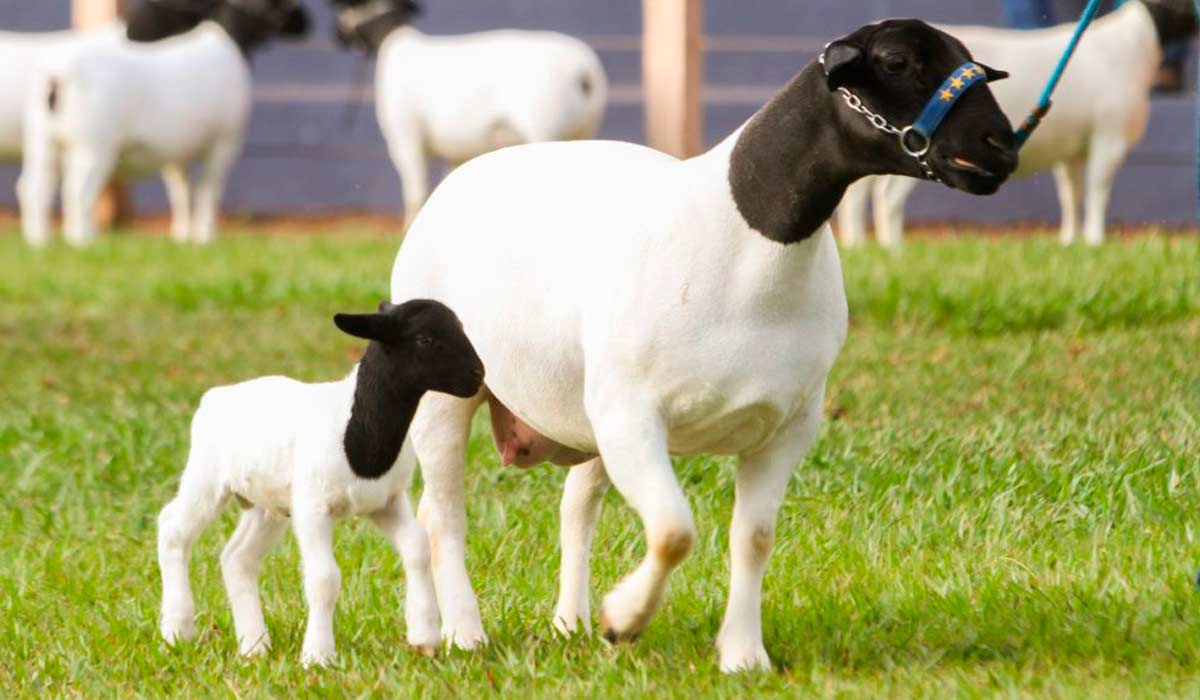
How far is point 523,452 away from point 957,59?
49.1 inches

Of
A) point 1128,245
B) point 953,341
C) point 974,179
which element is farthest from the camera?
point 1128,245

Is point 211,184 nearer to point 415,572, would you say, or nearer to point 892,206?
point 892,206

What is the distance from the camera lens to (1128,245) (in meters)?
9.02

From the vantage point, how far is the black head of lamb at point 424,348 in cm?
364

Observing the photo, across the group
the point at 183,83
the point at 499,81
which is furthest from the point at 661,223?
the point at 183,83

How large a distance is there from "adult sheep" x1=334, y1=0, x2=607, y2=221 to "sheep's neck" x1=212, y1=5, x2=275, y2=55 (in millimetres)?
882

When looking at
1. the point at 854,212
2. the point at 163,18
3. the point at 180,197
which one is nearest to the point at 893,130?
the point at 854,212

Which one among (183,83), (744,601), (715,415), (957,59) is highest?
(957,59)

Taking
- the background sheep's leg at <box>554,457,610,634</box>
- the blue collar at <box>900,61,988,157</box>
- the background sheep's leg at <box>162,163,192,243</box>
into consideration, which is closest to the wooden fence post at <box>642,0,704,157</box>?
the background sheep's leg at <box>162,163,192,243</box>

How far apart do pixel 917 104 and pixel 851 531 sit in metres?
1.62

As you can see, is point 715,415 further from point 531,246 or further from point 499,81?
point 499,81

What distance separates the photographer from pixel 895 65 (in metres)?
3.24

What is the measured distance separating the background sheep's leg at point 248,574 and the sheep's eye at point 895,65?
1.53 m

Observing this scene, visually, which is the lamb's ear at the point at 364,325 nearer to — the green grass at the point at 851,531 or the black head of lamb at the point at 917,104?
the green grass at the point at 851,531
